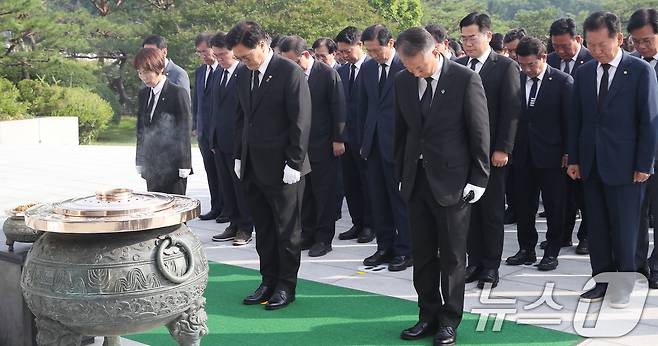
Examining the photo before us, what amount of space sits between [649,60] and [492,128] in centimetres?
124

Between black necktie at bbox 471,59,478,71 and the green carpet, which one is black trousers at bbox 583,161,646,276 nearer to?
the green carpet

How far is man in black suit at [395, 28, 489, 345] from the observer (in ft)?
13.0

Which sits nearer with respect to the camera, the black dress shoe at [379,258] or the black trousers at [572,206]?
the black dress shoe at [379,258]

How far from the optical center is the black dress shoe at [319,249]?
20.2ft

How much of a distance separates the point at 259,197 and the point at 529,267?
2.18 m

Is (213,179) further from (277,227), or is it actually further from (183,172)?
(277,227)

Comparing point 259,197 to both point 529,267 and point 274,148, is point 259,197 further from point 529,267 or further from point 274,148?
point 529,267

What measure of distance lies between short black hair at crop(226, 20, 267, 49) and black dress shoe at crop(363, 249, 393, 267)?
2.05 meters

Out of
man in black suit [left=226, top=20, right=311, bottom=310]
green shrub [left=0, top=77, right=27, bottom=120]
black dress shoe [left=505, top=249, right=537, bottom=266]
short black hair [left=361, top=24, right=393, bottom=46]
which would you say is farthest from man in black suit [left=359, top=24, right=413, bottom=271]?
green shrub [left=0, top=77, right=27, bottom=120]

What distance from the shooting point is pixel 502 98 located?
4.97m

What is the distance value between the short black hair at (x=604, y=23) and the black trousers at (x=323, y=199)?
2.52 metres

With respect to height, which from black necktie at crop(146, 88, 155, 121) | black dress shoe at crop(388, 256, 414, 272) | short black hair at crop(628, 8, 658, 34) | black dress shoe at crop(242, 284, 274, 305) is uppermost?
short black hair at crop(628, 8, 658, 34)

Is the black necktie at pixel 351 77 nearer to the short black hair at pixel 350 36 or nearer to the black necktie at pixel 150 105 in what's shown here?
the short black hair at pixel 350 36

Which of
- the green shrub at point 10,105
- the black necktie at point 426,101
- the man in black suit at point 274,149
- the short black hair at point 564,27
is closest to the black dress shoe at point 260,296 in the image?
the man in black suit at point 274,149
